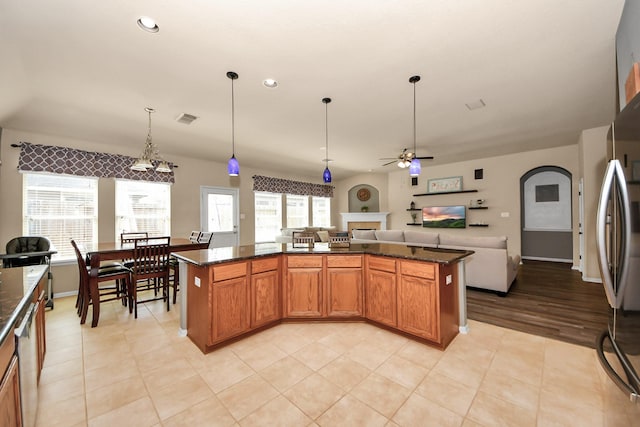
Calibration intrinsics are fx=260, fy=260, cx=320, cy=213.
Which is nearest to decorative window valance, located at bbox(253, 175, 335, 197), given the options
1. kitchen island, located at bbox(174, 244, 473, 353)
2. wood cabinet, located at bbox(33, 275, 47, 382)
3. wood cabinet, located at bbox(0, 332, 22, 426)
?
kitchen island, located at bbox(174, 244, 473, 353)

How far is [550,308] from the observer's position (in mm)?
3250

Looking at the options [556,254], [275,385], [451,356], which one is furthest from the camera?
[556,254]

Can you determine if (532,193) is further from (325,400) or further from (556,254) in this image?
(325,400)

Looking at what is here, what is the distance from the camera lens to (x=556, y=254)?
631cm

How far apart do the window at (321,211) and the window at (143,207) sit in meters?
4.29

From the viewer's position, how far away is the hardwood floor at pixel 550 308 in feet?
8.74

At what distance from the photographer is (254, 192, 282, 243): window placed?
22.7ft

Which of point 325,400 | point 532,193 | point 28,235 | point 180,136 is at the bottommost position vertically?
point 325,400

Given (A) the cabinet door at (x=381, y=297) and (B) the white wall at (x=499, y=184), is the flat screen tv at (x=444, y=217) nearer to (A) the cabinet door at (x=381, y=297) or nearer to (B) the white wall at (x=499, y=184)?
(B) the white wall at (x=499, y=184)

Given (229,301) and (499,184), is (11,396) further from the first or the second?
(499,184)

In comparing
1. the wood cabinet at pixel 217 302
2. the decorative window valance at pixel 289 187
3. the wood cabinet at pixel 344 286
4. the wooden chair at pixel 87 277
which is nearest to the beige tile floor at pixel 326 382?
the wood cabinet at pixel 217 302

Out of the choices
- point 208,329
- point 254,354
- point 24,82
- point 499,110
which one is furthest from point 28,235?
point 499,110

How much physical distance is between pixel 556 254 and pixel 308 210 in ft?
21.4

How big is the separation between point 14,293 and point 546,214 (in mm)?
8798
